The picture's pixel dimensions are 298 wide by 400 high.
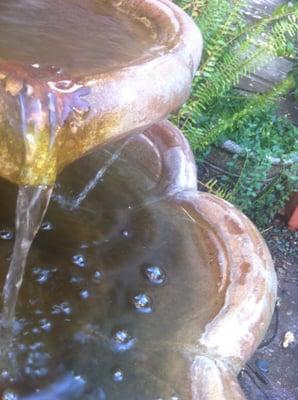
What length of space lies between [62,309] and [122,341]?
0.22 m

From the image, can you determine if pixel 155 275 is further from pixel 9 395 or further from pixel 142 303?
pixel 9 395

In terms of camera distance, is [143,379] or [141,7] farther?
[141,7]

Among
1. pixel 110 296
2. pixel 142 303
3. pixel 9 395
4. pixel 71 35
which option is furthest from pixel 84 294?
pixel 71 35

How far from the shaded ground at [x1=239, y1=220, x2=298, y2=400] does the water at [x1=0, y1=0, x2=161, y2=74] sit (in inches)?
71.4

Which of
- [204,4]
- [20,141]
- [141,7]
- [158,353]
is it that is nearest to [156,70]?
[20,141]

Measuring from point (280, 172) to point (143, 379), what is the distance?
228 centimetres

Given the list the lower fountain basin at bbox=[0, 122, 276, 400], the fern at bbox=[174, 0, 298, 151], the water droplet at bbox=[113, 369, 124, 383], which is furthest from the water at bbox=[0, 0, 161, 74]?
the fern at bbox=[174, 0, 298, 151]

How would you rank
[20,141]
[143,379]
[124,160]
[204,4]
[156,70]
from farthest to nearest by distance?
1. [204,4]
2. [124,160]
3. [143,379]
4. [156,70]
5. [20,141]

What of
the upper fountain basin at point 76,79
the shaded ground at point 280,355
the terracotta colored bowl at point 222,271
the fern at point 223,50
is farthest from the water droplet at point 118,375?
the fern at point 223,50

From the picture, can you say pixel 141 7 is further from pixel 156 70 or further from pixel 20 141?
pixel 20 141

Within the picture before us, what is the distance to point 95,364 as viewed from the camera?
Answer: 173 cm

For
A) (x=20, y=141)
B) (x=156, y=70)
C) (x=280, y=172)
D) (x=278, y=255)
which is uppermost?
(x=156, y=70)

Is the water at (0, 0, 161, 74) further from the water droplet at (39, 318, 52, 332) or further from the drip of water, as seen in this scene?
the water droplet at (39, 318, 52, 332)

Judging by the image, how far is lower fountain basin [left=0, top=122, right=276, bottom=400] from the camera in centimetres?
168
